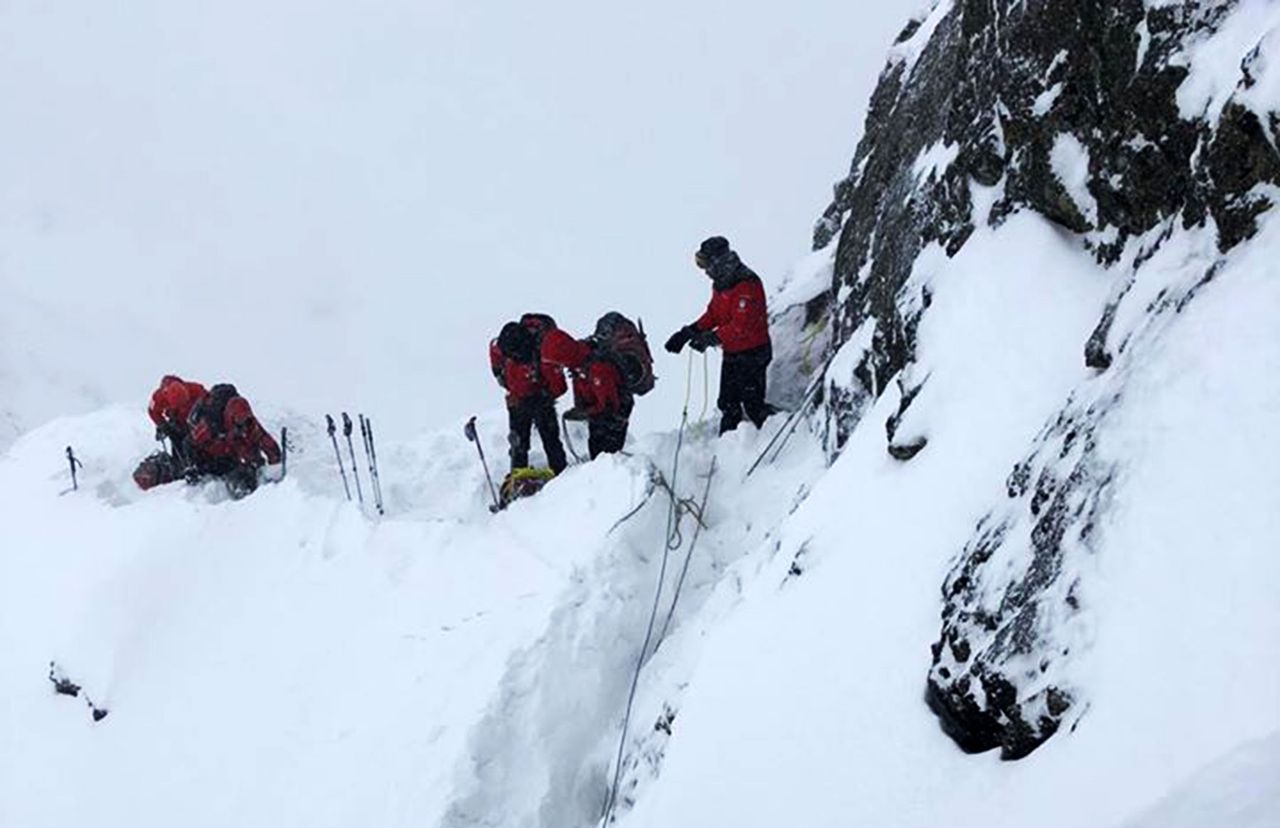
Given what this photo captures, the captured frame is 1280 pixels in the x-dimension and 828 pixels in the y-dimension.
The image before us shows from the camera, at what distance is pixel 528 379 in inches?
372

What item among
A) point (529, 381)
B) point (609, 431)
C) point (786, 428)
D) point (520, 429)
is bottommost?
point (786, 428)

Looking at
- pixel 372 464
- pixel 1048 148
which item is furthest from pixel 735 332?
pixel 1048 148

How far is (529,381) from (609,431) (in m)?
0.82

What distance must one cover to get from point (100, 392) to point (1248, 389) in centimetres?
4714

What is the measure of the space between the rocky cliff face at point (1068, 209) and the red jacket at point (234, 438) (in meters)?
6.91

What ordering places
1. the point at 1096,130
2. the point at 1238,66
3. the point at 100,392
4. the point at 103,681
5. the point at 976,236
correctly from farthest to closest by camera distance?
the point at 100,392, the point at 103,681, the point at 976,236, the point at 1096,130, the point at 1238,66

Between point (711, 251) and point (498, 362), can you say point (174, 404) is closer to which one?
point (498, 362)

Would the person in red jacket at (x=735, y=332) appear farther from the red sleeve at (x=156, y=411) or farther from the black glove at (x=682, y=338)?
the red sleeve at (x=156, y=411)

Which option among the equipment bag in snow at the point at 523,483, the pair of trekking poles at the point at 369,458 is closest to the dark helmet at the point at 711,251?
the equipment bag in snow at the point at 523,483

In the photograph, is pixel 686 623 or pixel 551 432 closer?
pixel 686 623

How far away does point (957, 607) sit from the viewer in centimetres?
416

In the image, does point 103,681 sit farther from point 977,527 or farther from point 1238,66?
point 1238,66

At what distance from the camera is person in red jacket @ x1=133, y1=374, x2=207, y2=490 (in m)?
11.6

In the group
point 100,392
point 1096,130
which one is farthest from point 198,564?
point 100,392
